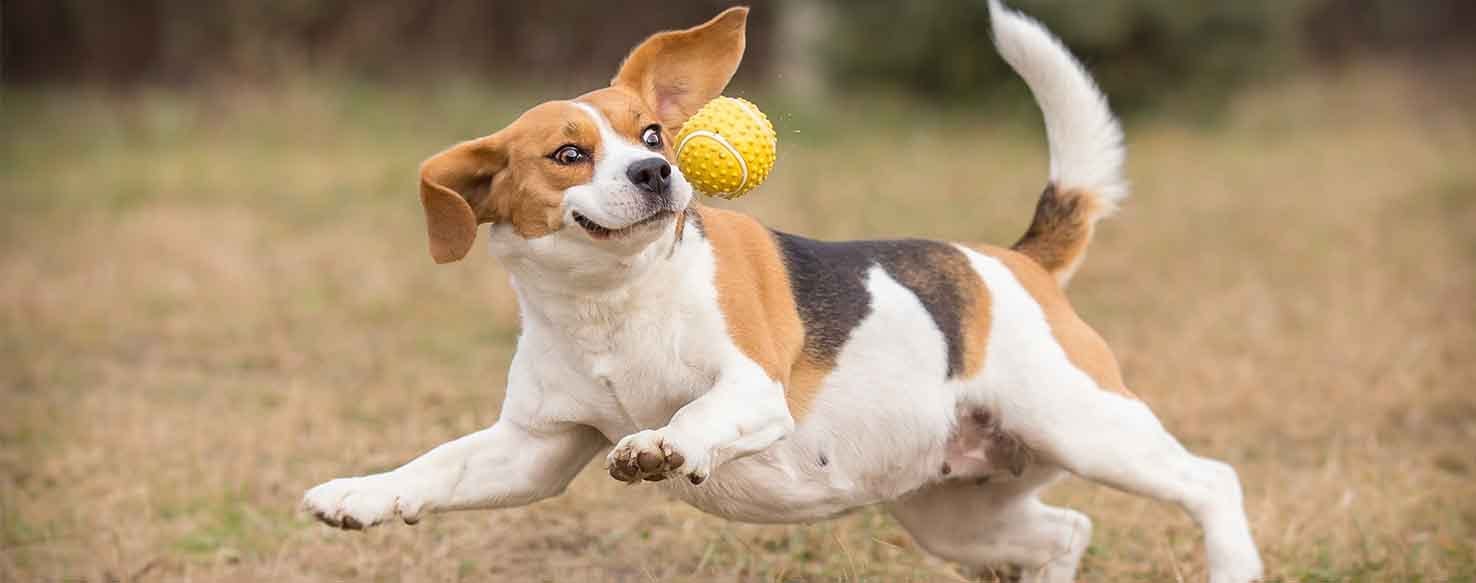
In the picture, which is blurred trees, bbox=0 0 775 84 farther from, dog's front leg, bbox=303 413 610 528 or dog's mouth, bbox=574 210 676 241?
dog's mouth, bbox=574 210 676 241

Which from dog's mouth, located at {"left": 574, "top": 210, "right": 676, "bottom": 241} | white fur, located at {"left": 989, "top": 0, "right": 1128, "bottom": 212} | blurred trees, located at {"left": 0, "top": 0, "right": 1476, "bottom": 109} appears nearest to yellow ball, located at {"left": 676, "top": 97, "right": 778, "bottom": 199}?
dog's mouth, located at {"left": 574, "top": 210, "right": 676, "bottom": 241}

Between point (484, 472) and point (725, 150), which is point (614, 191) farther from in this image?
point (484, 472)

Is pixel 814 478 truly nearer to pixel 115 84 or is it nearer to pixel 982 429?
pixel 982 429

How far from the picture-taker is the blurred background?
217 inches

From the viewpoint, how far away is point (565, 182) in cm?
384

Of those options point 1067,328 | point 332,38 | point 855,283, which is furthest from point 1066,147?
point 332,38

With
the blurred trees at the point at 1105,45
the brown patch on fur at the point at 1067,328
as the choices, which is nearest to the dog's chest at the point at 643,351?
the brown patch on fur at the point at 1067,328

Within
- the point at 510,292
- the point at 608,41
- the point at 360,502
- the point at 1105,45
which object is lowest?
the point at 608,41

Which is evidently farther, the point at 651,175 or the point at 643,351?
the point at 643,351

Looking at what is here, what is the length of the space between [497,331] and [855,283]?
4499 mm

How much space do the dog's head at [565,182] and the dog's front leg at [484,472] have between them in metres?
0.54

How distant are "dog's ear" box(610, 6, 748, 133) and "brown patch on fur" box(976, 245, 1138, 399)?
94cm

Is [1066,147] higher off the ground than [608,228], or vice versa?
[608,228]

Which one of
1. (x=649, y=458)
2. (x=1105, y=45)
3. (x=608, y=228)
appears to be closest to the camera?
(x=649, y=458)
